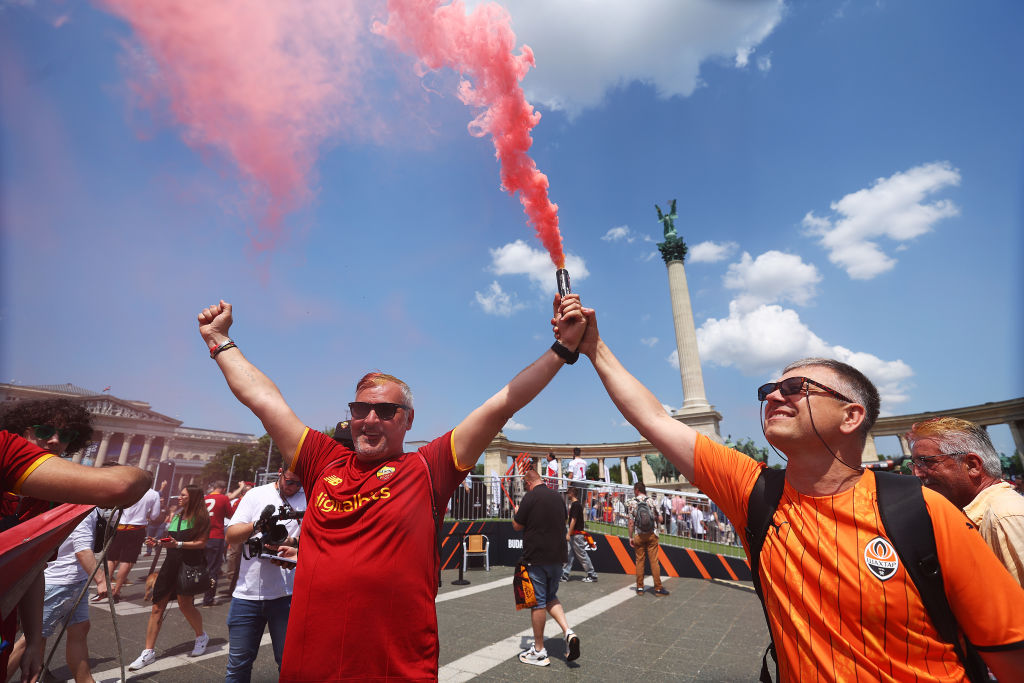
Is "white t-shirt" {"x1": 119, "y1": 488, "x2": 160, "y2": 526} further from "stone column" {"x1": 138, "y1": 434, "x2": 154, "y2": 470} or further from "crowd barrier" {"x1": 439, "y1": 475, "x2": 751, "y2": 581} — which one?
"stone column" {"x1": 138, "y1": 434, "x2": 154, "y2": 470}

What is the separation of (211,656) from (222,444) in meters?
88.8

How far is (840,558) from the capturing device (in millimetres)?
1722

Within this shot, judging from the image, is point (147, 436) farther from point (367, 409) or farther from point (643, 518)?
point (367, 409)

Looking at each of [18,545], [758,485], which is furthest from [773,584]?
[18,545]

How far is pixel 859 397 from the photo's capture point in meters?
2.10

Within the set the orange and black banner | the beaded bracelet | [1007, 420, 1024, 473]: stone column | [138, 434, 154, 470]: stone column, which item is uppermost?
[138, 434, 154, 470]: stone column

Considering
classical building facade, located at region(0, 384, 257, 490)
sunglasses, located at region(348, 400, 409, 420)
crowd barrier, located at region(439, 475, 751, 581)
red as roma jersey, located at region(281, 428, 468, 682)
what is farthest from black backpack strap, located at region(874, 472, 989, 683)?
classical building facade, located at region(0, 384, 257, 490)

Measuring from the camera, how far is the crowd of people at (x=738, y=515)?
5.24ft

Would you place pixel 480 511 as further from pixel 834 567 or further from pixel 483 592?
pixel 834 567

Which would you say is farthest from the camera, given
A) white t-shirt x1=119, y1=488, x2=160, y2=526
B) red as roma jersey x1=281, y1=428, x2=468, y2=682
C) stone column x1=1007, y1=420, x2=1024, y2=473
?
stone column x1=1007, y1=420, x2=1024, y2=473

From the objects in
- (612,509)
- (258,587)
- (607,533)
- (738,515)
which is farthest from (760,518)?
(612,509)

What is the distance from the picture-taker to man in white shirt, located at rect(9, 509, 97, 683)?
449 centimetres

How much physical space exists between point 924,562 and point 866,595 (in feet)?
0.68

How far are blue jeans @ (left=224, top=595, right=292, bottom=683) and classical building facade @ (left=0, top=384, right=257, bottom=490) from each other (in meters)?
73.2
